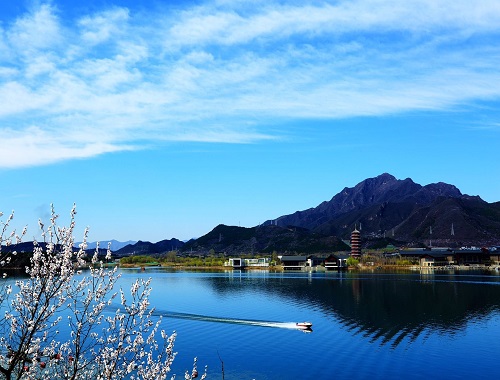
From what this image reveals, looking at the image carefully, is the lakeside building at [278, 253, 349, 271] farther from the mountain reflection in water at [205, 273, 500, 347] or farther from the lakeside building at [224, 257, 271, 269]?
the mountain reflection in water at [205, 273, 500, 347]

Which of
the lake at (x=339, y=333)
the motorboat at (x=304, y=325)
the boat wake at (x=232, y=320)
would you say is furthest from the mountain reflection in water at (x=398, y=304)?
the boat wake at (x=232, y=320)

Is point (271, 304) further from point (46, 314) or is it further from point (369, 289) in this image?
point (46, 314)

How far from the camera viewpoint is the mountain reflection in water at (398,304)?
4944 centimetres

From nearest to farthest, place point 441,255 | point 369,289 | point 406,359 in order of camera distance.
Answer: point 406,359 → point 369,289 → point 441,255

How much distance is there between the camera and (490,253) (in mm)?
178750

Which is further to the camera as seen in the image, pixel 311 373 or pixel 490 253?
pixel 490 253

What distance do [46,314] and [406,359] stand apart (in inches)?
1316

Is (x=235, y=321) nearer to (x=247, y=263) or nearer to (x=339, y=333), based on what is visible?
(x=339, y=333)

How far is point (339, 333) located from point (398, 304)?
2419 cm

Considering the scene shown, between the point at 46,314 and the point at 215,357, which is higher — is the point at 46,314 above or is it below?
above

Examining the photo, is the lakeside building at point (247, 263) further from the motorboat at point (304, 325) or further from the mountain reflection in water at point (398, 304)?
the motorboat at point (304, 325)

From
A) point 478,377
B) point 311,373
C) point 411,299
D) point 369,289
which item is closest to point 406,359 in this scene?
point 478,377

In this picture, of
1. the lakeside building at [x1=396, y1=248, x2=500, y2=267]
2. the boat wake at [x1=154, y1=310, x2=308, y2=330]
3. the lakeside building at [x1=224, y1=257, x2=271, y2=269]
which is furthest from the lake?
the lakeside building at [x1=224, y1=257, x2=271, y2=269]

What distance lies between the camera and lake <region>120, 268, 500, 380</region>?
110 feet
